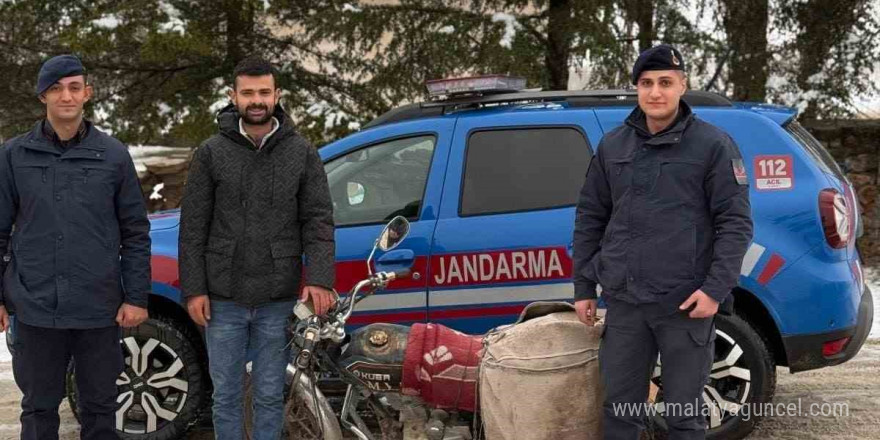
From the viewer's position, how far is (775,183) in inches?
178

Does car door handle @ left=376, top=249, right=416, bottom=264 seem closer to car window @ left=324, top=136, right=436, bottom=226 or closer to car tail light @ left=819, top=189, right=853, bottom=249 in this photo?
car window @ left=324, top=136, right=436, bottom=226

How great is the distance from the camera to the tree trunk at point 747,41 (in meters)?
9.56

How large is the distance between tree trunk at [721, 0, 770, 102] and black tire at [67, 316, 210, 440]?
677 cm

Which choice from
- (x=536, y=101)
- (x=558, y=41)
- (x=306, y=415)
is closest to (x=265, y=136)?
(x=306, y=415)

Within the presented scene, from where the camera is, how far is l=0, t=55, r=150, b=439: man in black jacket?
364 centimetres

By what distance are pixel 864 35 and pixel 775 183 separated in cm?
629

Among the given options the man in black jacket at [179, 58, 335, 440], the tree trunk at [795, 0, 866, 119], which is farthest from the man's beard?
the tree trunk at [795, 0, 866, 119]

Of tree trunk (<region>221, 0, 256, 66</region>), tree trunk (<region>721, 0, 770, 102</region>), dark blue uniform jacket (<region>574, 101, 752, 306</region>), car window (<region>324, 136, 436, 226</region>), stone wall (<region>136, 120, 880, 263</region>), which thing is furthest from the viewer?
stone wall (<region>136, 120, 880, 263</region>)

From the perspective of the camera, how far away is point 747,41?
31.7ft

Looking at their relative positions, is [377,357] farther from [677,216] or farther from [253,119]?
[677,216]

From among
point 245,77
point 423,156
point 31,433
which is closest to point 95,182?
point 245,77

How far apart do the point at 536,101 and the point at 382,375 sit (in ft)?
6.44

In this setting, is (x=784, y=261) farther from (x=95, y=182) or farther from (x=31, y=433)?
(x=31, y=433)

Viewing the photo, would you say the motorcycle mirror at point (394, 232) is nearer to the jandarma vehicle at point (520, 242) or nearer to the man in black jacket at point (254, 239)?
the man in black jacket at point (254, 239)
